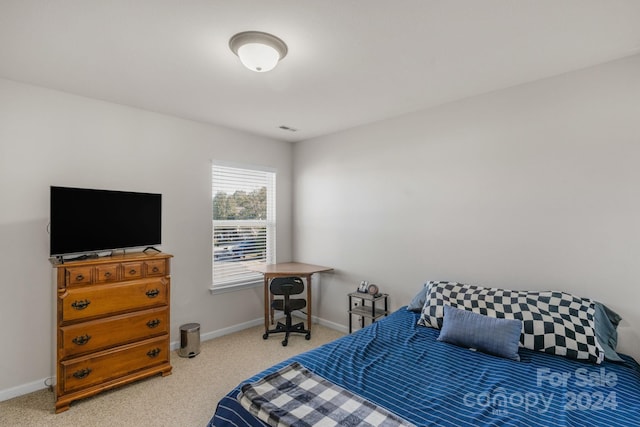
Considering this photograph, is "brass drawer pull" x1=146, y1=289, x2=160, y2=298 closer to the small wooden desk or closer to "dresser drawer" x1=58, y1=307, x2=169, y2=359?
"dresser drawer" x1=58, y1=307, x2=169, y2=359

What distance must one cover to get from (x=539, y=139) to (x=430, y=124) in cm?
99

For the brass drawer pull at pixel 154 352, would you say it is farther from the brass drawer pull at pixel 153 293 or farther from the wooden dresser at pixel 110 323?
the brass drawer pull at pixel 153 293

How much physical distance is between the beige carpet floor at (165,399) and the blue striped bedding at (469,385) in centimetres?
109

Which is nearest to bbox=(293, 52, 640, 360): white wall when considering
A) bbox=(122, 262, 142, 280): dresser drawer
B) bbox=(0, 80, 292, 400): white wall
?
bbox=(0, 80, 292, 400): white wall

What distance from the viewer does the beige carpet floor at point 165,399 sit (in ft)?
7.40

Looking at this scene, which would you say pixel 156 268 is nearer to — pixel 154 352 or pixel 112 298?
pixel 112 298

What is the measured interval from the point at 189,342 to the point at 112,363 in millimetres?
773

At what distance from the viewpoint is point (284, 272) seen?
12.2 feet

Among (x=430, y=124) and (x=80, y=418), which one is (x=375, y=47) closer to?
(x=430, y=124)

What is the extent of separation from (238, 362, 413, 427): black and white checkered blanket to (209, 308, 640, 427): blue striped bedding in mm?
82

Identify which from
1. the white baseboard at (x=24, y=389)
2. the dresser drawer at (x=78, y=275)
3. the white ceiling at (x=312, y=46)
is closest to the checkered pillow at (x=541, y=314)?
the white ceiling at (x=312, y=46)

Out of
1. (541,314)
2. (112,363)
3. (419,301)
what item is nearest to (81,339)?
(112,363)

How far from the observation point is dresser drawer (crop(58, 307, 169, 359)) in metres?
2.40

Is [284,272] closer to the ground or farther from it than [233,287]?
farther from it
